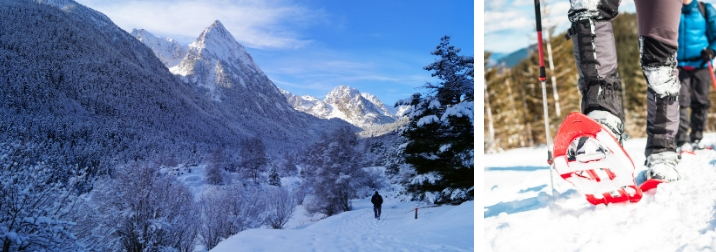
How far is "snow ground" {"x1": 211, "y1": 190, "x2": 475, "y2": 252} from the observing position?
3.72m

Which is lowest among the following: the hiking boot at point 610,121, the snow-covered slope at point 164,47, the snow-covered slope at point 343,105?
the hiking boot at point 610,121

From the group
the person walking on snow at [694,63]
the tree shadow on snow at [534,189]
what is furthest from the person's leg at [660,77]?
the person walking on snow at [694,63]

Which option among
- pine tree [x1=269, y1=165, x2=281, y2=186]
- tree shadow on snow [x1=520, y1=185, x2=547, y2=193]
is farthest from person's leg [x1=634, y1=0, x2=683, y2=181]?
pine tree [x1=269, y1=165, x2=281, y2=186]

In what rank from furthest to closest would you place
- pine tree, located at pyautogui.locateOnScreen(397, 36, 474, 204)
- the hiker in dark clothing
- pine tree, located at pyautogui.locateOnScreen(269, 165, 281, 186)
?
pine tree, located at pyautogui.locateOnScreen(397, 36, 474, 204) < the hiker in dark clothing < pine tree, located at pyautogui.locateOnScreen(269, 165, 281, 186)

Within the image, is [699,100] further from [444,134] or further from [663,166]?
[444,134]

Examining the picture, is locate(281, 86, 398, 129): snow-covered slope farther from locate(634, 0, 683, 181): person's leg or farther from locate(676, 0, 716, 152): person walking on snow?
locate(634, 0, 683, 181): person's leg

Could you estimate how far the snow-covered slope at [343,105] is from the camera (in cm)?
438

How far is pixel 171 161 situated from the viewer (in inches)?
137

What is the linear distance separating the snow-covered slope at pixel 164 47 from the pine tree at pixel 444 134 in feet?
9.54

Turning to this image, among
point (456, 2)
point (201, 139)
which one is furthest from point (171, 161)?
point (456, 2)

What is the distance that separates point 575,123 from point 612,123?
2.9 inches

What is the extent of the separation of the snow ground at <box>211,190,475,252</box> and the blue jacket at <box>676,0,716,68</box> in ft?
8.89

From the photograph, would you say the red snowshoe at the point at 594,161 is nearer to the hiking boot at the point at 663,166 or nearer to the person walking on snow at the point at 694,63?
the hiking boot at the point at 663,166

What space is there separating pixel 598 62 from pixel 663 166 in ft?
1.02
